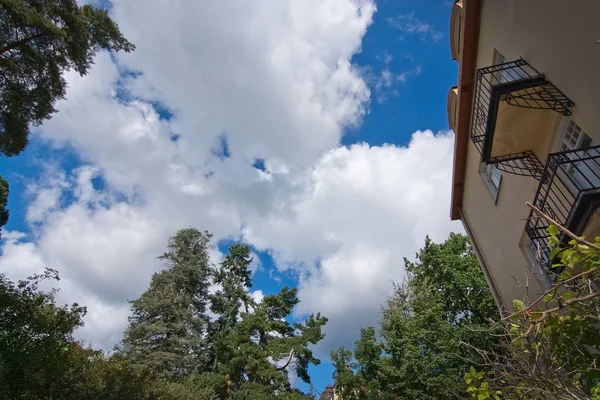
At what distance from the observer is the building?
5.13 meters

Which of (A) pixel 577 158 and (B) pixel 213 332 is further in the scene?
(B) pixel 213 332

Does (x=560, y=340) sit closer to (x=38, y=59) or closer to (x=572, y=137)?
(x=572, y=137)

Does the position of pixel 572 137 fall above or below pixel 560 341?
above

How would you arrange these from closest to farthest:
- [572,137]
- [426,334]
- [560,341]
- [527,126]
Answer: [560,341] < [572,137] < [527,126] < [426,334]

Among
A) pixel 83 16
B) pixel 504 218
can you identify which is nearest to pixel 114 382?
pixel 83 16

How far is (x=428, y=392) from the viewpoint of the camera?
1891 centimetres

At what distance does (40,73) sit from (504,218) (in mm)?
13833

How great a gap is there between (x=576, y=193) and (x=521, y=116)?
6.15ft

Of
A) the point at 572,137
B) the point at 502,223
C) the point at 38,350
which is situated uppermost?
the point at 502,223

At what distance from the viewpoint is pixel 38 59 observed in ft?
35.0

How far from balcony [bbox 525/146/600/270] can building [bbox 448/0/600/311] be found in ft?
0.06

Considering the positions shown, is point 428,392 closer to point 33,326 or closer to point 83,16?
point 33,326

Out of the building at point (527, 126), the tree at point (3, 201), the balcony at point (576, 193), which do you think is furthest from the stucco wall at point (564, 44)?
the tree at point (3, 201)

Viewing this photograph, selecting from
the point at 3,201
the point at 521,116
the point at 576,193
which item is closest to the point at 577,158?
the point at 576,193
